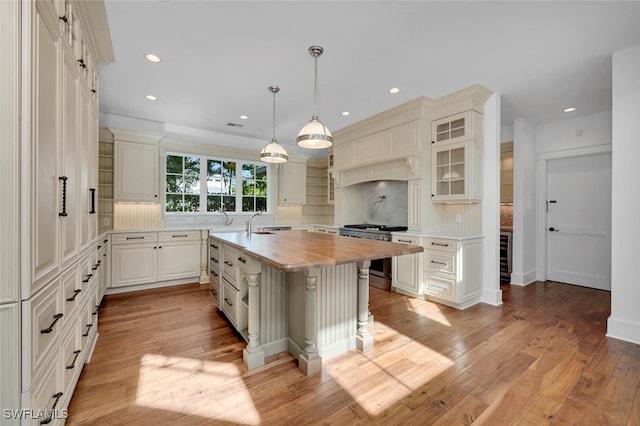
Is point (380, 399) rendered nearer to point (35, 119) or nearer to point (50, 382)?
point (50, 382)

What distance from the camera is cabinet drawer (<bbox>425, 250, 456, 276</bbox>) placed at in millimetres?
3406

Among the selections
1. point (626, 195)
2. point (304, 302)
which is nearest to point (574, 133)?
point (626, 195)

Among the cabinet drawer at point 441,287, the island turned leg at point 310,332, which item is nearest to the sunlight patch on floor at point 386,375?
the island turned leg at point 310,332

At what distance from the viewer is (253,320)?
2.13 metres

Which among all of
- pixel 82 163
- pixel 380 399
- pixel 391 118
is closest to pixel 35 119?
pixel 82 163

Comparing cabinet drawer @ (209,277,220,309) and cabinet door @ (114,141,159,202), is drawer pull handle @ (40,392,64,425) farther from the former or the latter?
cabinet door @ (114,141,159,202)

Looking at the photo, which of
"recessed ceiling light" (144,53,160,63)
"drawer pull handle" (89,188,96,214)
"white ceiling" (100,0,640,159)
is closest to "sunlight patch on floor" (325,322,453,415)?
"drawer pull handle" (89,188,96,214)

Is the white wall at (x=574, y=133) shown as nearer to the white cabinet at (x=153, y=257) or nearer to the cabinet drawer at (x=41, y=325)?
the white cabinet at (x=153, y=257)

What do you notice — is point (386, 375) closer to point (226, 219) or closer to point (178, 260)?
point (178, 260)

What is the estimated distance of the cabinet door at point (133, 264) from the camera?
13.1 feet

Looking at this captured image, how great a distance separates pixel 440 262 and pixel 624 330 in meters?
1.69

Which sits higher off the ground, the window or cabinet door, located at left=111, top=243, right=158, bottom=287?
the window

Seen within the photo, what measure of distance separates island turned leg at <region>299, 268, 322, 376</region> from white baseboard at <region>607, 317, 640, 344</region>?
2.86 meters

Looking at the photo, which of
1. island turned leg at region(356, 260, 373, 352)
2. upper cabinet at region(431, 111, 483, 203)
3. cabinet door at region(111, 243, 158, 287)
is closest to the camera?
island turned leg at region(356, 260, 373, 352)
